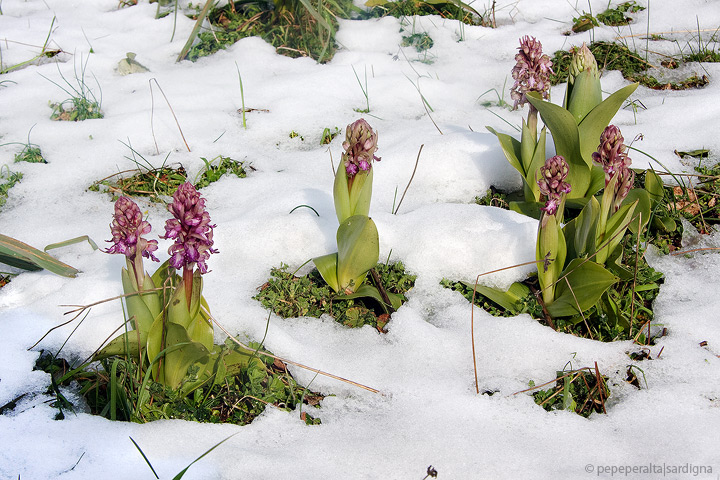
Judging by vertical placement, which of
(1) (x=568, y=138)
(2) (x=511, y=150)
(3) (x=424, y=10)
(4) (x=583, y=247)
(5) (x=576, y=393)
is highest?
(3) (x=424, y=10)

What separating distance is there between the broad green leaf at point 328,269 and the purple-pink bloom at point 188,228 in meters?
0.66

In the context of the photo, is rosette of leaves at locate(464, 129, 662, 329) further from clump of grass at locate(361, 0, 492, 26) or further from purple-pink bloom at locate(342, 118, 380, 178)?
clump of grass at locate(361, 0, 492, 26)

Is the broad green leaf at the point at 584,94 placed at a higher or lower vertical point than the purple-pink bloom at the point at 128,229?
higher

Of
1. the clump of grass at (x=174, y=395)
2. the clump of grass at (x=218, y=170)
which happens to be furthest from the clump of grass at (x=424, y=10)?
the clump of grass at (x=174, y=395)

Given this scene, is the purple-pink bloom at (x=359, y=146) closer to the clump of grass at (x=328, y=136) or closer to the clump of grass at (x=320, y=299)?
the clump of grass at (x=320, y=299)

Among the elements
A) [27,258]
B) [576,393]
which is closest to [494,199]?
[576,393]

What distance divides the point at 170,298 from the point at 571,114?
163 centimetres

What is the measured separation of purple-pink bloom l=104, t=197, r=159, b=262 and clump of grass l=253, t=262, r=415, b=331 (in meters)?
0.64

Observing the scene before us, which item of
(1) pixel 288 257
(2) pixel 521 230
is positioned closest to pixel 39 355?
(1) pixel 288 257

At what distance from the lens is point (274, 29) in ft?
13.4

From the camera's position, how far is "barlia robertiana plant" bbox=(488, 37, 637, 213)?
2322 mm

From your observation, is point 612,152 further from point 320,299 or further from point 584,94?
point 320,299

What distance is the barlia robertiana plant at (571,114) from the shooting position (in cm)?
232

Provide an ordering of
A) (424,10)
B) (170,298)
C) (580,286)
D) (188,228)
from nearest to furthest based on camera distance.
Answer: (188,228) → (170,298) → (580,286) → (424,10)
